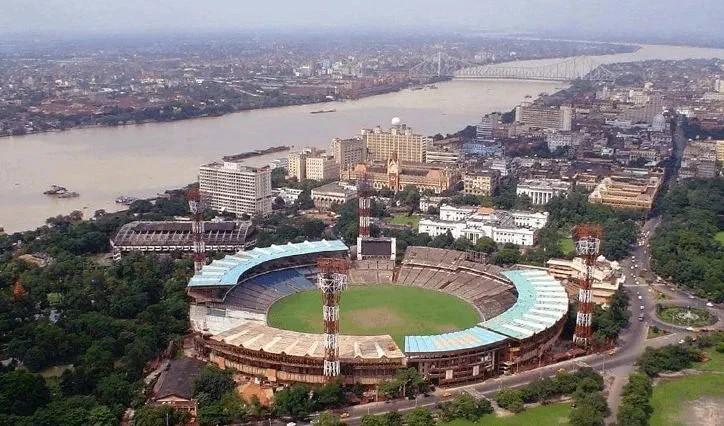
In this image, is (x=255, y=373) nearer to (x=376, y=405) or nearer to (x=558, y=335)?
(x=376, y=405)

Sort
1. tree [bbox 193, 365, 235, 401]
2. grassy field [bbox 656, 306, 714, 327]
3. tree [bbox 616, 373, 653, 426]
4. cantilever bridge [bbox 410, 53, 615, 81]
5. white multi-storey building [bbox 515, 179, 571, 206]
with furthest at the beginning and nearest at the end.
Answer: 1. cantilever bridge [bbox 410, 53, 615, 81]
2. white multi-storey building [bbox 515, 179, 571, 206]
3. grassy field [bbox 656, 306, 714, 327]
4. tree [bbox 193, 365, 235, 401]
5. tree [bbox 616, 373, 653, 426]

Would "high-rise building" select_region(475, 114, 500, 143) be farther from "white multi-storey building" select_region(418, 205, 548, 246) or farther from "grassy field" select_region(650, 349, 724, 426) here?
"grassy field" select_region(650, 349, 724, 426)

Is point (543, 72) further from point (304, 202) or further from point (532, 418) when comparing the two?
point (532, 418)

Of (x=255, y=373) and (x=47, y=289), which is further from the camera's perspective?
(x=47, y=289)

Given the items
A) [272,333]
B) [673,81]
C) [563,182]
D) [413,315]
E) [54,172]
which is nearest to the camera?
[272,333]

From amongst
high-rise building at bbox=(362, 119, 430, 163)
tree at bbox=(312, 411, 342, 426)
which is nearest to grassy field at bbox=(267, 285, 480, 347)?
tree at bbox=(312, 411, 342, 426)

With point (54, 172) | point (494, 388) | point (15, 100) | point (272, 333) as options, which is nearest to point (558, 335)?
point (494, 388)
